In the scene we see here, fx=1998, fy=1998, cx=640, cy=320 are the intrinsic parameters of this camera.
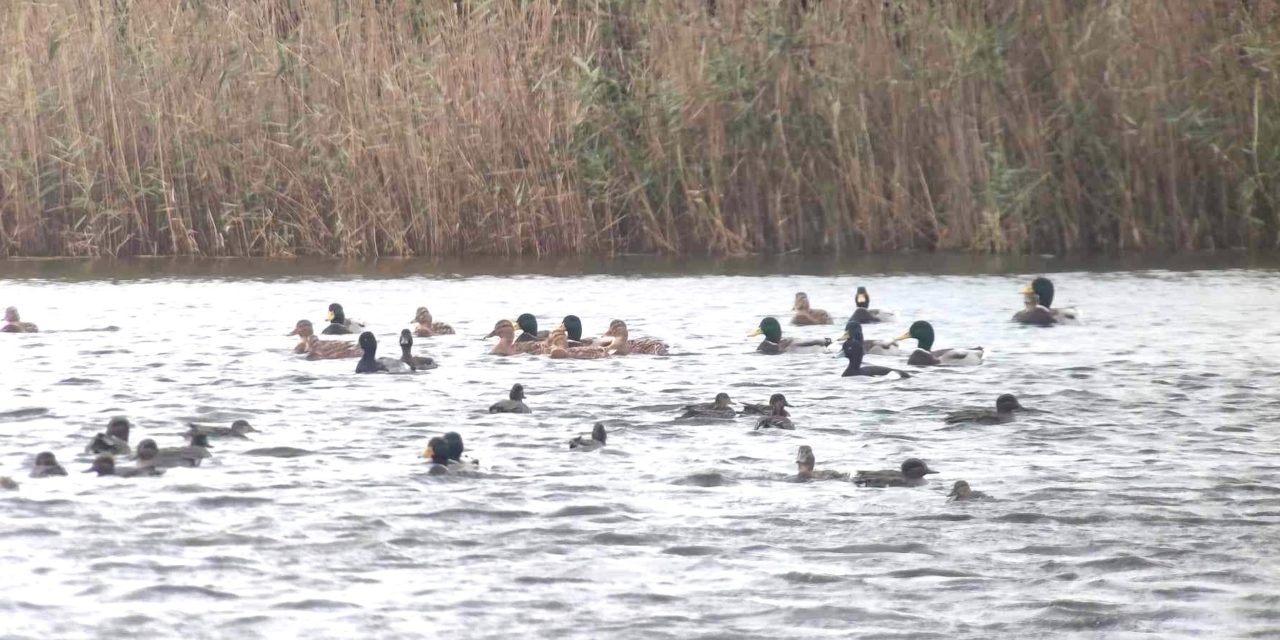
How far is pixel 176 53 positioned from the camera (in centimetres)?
1980

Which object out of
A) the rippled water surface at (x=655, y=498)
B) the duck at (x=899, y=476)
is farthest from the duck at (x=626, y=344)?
the duck at (x=899, y=476)

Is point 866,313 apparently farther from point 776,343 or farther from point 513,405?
point 513,405

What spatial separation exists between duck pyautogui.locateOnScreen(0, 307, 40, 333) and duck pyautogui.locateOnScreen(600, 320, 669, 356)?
4.45 m

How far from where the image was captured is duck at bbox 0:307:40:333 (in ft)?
48.2

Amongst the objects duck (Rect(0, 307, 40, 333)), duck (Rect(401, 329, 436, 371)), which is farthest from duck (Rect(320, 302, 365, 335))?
duck (Rect(0, 307, 40, 333))

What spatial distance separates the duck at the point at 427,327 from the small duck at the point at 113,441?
5243 millimetres

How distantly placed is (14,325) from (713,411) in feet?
21.8

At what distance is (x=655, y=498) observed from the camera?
27.1 feet

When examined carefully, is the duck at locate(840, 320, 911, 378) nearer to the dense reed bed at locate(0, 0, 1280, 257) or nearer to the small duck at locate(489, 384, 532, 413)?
the small duck at locate(489, 384, 532, 413)

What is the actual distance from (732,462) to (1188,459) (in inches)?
80.8

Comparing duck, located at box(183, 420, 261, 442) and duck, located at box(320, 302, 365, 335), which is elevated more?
duck, located at box(320, 302, 365, 335)

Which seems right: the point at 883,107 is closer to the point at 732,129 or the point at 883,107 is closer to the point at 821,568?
the point at 732,129

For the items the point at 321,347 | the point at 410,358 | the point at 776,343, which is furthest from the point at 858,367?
the point at 321,347

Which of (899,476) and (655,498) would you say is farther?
(899,476)
